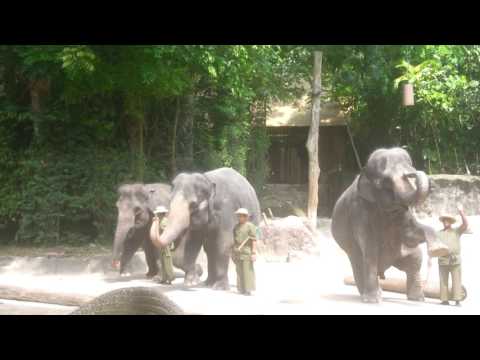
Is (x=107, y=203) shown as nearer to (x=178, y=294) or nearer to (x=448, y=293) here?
(x=178, y=294)

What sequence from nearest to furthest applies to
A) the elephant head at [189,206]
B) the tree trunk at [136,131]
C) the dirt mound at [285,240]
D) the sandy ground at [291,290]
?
the sandy ground at [291,290]
the elephant head at [189,206]
the dirt mound at [285,240]
the tree trunk at [136,131]

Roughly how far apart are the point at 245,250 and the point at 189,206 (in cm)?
71

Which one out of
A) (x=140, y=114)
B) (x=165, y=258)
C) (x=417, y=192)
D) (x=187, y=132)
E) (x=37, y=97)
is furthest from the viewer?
(x=187, y=132)

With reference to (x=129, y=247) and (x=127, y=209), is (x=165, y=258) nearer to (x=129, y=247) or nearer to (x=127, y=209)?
(x=129, y=247)

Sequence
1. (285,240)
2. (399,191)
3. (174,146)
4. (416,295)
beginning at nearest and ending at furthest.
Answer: (399,191), (416,295), (285,240), (174,146)

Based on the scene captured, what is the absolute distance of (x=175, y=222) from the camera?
20.4 ft

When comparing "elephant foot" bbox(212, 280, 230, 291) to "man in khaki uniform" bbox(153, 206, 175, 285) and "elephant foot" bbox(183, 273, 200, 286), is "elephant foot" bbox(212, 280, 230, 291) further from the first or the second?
"man in khaki uniform" bbox(153, 206, 175, 285)

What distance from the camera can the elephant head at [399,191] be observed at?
5.25m

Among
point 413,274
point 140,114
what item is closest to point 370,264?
point 413,274

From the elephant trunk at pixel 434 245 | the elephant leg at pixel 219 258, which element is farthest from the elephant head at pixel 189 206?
the elephant trunk at pixel 434 245

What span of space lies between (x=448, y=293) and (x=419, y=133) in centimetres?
716

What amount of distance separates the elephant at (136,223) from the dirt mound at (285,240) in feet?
5.75

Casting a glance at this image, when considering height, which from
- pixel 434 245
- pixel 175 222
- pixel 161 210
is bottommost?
pixel 434 245

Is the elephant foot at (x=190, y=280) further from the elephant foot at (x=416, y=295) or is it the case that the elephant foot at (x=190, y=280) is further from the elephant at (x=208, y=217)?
the elephant foot at (x=416, y=295)
